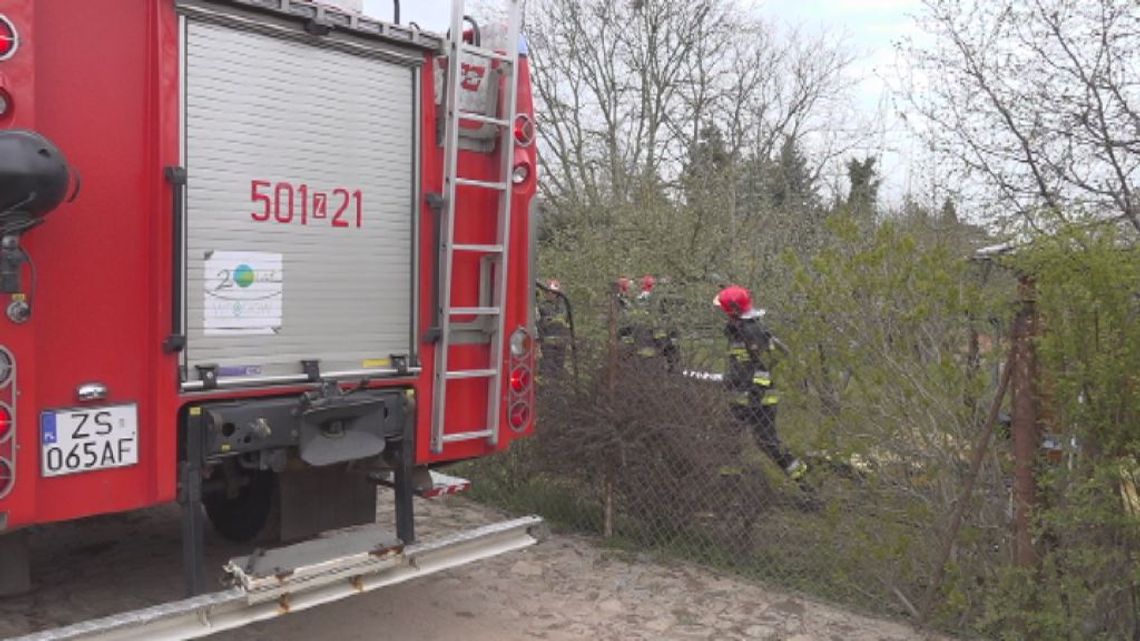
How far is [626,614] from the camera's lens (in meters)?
5.12

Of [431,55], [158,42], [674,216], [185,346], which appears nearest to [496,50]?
[431,55]

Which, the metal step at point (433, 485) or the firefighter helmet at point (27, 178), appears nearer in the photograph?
the firefighter helmet at point (27, 178)

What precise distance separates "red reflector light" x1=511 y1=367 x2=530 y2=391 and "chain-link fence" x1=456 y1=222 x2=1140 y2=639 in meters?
1.06

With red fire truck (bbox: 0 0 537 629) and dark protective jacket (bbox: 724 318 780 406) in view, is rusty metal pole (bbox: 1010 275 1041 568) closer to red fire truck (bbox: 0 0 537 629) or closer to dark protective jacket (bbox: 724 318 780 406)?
dark protective jacket (bbox: 724 318 780 406)

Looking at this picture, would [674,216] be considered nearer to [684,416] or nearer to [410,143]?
[684,416]

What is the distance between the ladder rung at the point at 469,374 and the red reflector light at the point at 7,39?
2332 millimetres

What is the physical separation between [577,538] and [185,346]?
3357 millimetres

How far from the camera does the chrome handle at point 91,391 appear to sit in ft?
11.7

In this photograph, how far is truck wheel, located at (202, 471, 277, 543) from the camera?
5.42 m

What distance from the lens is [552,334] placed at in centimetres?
728

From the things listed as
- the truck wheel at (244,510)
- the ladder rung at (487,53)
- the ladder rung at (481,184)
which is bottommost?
the truck wheel at (244,510)

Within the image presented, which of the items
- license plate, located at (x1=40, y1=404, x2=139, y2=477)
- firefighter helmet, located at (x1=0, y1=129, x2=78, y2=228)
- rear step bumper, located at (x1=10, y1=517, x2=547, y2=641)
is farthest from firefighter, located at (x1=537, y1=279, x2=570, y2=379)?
firefighter helmet, located at (x1=0, y1=129, x2=78, y2=228)

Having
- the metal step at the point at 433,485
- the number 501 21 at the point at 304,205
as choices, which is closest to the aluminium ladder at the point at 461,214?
the metal step at the point at 433,485

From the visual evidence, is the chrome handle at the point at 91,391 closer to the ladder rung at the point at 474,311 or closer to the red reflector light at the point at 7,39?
the red reflector light at the point at 7,39
